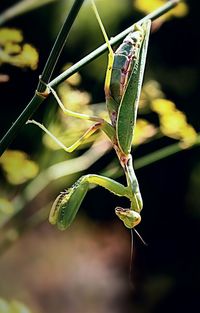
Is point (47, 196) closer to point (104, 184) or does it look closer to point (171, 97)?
point (171, 97)

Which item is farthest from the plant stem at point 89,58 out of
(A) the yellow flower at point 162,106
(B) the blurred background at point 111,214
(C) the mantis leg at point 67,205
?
(B) the blurred background at point 111,214

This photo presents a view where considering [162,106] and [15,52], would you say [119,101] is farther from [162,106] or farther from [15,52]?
[162,106]

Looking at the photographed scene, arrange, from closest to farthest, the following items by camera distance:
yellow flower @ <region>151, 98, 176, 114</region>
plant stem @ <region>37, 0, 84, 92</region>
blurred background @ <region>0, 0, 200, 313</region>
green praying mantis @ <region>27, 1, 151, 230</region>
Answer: plant stem @ <region>37, 0, 84, 92</region> → green praying mantis @ <region>27, 1, 151, 230</region> → yellow flower @ <region>151, 98, 176, 114</region> → blurred background @ <region>0, 0, 200, 313</region>

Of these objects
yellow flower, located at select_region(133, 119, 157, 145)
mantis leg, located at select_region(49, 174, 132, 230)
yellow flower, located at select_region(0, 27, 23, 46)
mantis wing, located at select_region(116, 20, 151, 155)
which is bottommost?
yellow flower, located at select_region(133, 119, 157, 145)

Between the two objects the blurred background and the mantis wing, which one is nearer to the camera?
the mantis wing

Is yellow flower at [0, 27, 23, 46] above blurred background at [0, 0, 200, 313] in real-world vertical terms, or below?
above

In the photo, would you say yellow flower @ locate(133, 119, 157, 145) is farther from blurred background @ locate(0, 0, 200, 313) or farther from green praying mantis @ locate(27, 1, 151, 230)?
blurred background @ locate(0, 0, 200, 313)

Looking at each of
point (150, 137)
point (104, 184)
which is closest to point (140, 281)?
point (150, 137)

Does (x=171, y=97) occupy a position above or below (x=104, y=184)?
below

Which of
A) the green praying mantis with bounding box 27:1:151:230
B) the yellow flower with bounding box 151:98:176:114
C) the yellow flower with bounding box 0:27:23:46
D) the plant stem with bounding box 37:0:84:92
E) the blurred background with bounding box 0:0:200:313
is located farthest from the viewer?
the blurred background with bounding box 0:0:200:313

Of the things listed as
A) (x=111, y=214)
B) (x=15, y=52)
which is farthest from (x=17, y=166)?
(x=111, y=214)

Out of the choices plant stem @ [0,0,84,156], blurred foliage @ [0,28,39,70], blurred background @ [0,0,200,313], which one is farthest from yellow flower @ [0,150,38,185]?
blurred background @ [0,0,200,313]
